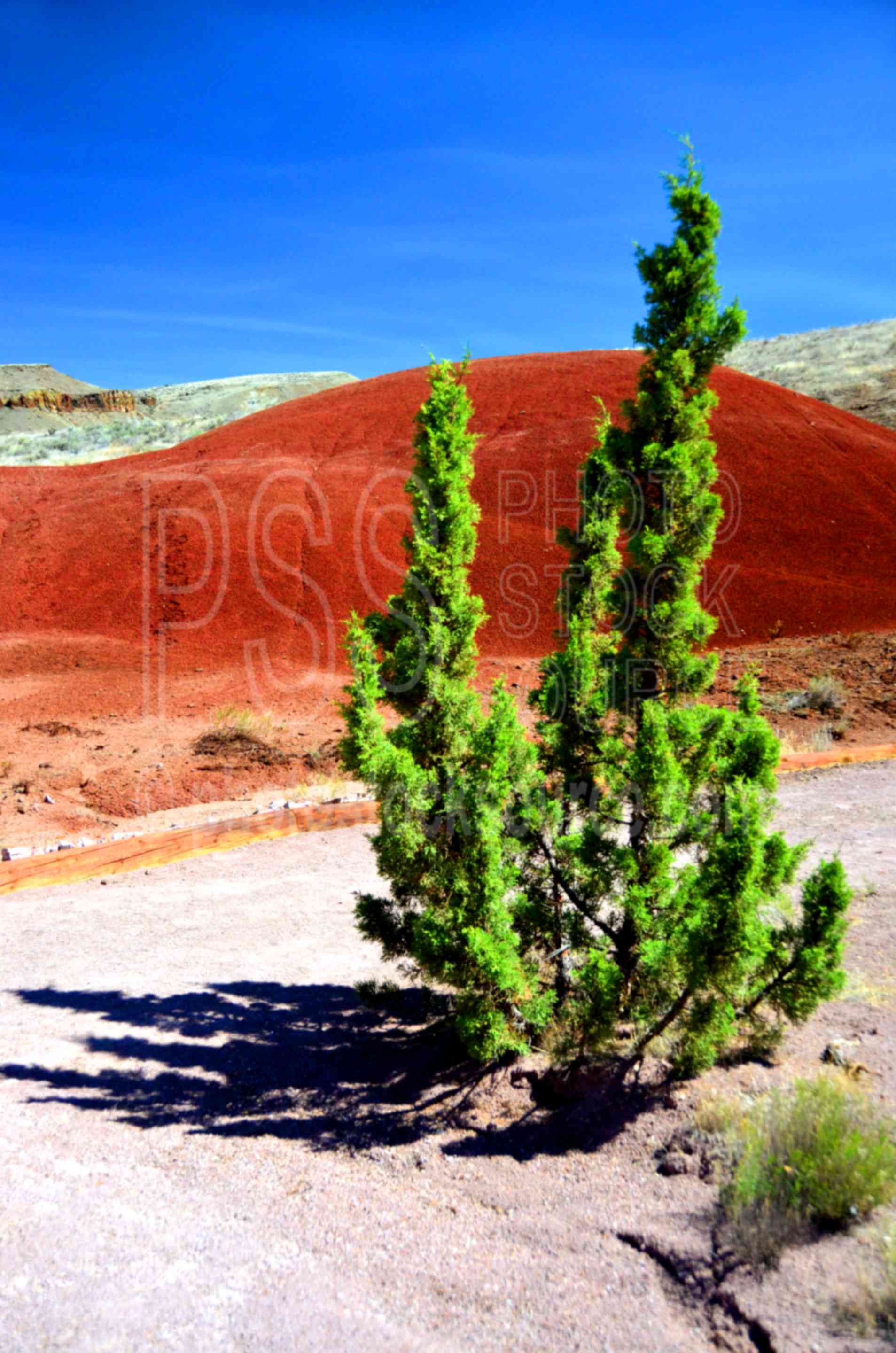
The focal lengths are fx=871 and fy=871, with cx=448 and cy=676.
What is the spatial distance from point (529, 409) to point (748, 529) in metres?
10.1

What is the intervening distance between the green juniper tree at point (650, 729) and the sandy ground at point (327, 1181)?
31.1 inches

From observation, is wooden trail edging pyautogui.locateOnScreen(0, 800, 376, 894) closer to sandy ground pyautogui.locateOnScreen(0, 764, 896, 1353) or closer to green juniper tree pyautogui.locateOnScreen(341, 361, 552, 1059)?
sandy ground pyautogui.locateOnScreen(0, 764, 896, 1353)

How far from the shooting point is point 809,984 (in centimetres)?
481

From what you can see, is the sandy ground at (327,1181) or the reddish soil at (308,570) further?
the reddish soil at (308,570)

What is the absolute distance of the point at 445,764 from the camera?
5.88 meters

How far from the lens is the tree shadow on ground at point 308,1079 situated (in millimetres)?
5273

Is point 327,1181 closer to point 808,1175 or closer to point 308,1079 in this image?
point 308,1079

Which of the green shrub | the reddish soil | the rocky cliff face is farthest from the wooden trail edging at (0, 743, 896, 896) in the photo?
the rocky cliff face

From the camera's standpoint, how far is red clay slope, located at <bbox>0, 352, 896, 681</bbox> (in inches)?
917

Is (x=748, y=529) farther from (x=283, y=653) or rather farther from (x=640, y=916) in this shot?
(x=640, y=916)

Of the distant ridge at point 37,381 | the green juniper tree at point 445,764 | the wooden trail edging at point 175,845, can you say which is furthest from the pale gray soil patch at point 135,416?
the green juniper tree at point 445,764

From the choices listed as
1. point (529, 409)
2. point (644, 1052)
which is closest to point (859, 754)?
point (644, 1052)

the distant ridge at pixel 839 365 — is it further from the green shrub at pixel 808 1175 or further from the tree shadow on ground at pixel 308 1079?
the green shrub at pixel 808 1175

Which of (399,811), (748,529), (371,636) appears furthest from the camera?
(748,529)
